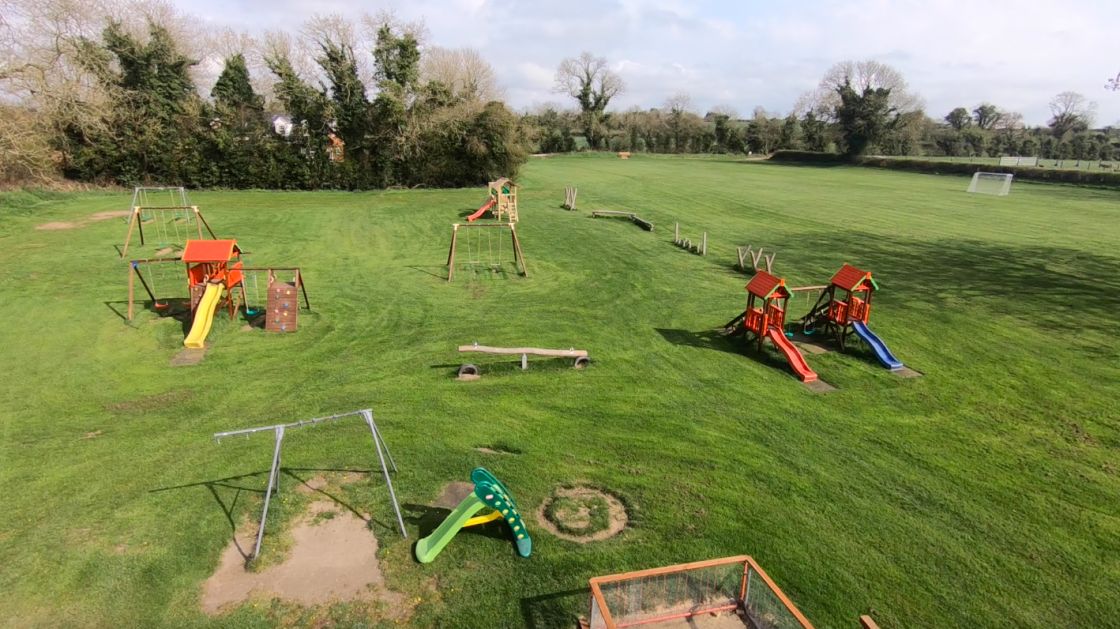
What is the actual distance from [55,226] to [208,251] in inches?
626

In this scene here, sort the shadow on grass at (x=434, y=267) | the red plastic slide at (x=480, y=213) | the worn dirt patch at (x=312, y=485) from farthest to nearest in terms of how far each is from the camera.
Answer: the red plastic slide at (x=480, y=213), the shadow on grass at (x=434, y=267), the worn dirt patch at (x=312, y=485)

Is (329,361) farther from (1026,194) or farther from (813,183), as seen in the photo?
(1026,194)

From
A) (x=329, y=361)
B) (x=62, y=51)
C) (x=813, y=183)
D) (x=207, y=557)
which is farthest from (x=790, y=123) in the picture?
(x=207, y=557)

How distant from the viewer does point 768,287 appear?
503 inches

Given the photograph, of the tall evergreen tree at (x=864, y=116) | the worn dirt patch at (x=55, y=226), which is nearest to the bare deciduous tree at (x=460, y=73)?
the worn dirt patch at (x=55, y=226)

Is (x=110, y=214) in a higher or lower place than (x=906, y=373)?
higher

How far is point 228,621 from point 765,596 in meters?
5.25

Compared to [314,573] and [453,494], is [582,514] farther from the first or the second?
[314,573]

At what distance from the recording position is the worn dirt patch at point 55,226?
2398cm

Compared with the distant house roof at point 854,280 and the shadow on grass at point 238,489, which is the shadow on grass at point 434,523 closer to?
the shadow on grass at point 238,489

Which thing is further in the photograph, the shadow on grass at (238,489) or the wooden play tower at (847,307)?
the wooden play tower at (847,307)

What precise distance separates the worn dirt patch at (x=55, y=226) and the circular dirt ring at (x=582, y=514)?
26.4 metres

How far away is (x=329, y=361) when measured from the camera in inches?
491

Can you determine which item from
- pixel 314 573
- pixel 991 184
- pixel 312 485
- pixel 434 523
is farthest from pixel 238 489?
pixel 991 184
